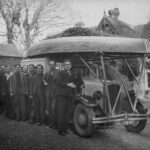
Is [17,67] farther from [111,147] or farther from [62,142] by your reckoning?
[111,147]

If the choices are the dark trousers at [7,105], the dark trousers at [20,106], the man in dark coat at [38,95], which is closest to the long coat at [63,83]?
the man in dark coat at [38,95]

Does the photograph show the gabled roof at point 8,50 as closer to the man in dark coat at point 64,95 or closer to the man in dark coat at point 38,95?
the man in dark coat at point 38,95

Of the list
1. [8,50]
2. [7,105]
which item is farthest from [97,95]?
[8,50]

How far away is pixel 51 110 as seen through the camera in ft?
30.0

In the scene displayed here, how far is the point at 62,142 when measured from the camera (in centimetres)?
715

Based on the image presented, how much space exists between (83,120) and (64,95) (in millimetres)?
814

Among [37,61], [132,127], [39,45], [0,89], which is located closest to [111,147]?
[132,127]

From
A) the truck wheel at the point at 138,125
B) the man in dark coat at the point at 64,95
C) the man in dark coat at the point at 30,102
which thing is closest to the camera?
the man in dark coat at the point at 64,95

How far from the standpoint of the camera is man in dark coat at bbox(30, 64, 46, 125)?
9.46m

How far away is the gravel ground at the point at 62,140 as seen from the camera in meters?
6.65

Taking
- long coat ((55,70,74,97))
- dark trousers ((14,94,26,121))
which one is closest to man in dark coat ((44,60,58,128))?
long coat ((55,70,74,97))

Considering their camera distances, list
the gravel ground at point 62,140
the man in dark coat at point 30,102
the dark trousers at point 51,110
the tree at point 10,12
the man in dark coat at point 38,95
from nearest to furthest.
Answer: the gravel ground at point 62,140 → the dark trousers at point 51,110 → the man in dark coat at point 38,95 → the man in dark coat at point 30,102 → the tree at point 10,12

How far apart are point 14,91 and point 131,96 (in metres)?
3.94

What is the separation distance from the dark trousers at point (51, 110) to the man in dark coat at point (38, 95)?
0.31m
